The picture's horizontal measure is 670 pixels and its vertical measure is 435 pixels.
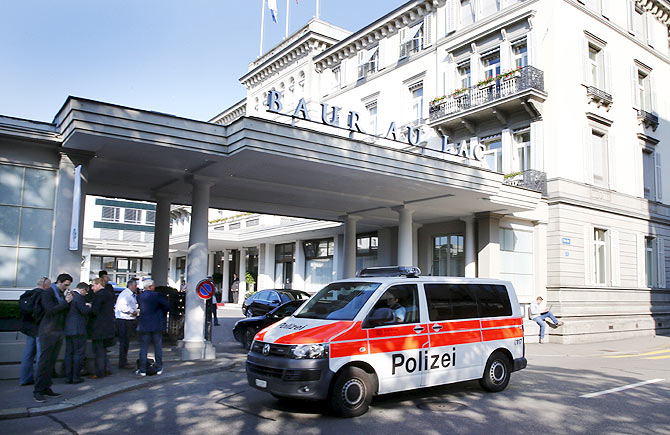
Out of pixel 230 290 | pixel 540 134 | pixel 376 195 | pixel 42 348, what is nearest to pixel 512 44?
pixel 540 134

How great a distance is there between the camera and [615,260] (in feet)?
74.2

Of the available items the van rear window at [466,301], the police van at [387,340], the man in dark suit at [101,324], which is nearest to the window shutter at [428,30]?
the police van at [387,340]

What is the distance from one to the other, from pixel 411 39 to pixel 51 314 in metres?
23.0

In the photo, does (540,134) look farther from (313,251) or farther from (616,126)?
(313,251)

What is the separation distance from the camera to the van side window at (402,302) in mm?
8273

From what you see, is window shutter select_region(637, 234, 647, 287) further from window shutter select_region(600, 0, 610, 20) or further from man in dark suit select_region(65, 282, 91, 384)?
man in dark suit select_region(65, 282, 91, 384)

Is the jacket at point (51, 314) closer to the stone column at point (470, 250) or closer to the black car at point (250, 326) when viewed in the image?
the black car at point (250, 326)

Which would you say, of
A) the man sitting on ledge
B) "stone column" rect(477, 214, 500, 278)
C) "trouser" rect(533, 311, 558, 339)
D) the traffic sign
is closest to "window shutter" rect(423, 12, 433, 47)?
"stone column" rect(477, 214, 500, 278)

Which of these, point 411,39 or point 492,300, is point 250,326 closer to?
point 492,300

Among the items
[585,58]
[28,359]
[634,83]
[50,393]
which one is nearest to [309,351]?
[50,393]

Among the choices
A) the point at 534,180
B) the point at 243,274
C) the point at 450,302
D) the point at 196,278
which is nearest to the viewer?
the point at 450,302

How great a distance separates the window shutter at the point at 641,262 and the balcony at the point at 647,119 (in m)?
5.29

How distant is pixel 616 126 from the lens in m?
23.4

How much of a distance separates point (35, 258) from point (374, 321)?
754cm
